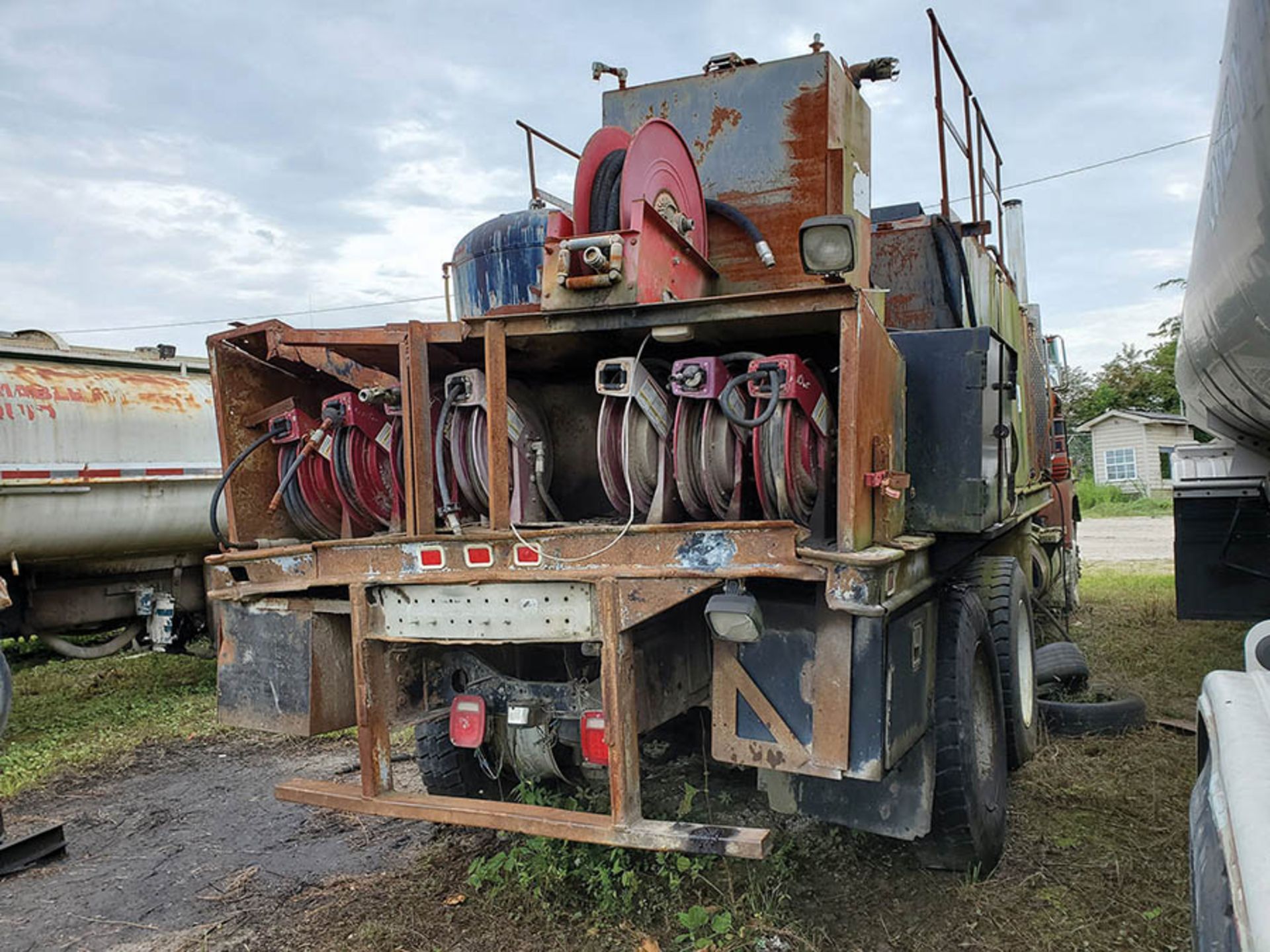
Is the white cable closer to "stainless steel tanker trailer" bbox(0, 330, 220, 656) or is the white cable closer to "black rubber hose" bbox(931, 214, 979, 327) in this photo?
"black rubber hose" bbox(931, 214, 979, 327)

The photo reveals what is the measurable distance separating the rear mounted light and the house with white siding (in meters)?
31.4

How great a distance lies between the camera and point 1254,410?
4879 mm

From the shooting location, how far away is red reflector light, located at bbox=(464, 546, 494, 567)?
3.12 metres

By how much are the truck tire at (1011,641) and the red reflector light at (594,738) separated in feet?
5.70

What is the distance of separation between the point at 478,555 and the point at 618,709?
2.21ft

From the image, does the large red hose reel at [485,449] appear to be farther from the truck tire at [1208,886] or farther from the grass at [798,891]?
the truck tire at [1208,886]

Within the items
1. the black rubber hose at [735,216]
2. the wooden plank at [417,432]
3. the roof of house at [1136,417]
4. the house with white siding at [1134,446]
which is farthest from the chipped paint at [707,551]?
the house with white siding at [1134,446]

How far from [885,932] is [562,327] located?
223 cm

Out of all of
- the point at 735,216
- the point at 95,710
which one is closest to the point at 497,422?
the point at 735,216

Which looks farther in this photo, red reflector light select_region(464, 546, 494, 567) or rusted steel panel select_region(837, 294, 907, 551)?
red reflector light select_region(464, 546, 494, 567)

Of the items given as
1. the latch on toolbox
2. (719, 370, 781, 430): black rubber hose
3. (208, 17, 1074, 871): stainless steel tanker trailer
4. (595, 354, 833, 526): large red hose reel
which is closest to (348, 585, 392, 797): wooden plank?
(208, 17, 1074, 871): stainless steel tanker trailer

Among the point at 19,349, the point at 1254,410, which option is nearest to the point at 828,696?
the point at 1254,410

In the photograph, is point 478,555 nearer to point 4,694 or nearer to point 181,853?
point 181,853

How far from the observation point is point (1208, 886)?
1456 millimetres
